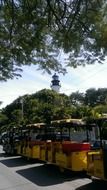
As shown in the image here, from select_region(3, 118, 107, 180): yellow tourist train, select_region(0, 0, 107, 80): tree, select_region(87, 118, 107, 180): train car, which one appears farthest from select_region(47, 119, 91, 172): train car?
select_region(0, 0, 107, 80): tree

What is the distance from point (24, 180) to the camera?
15.7 meters

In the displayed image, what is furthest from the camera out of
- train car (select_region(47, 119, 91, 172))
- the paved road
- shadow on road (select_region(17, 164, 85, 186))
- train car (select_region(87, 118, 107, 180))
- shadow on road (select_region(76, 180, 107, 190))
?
train car (select_region(47, 119, 91, 172))

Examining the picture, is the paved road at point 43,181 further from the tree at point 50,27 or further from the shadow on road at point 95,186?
the tree at point 50,27

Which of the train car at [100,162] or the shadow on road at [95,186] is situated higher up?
Result: the train car at [100,162]

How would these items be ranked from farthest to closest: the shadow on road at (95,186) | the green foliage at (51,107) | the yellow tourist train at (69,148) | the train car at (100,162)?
the green foliage at (51,107), the shadow on road at (95,186), the yellow tourist train at (69,148), the train car at (100,162)

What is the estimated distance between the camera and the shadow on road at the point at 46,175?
15.2 metres

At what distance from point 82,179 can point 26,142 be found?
981 cm

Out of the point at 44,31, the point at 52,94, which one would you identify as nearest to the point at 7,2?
the point at 44,31

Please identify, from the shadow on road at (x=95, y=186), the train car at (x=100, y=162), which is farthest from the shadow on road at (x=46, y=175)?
the train car at (x=100, y=162)

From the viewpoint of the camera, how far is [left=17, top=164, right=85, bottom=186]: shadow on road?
15211 mm

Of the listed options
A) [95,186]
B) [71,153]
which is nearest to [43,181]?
[71,153]

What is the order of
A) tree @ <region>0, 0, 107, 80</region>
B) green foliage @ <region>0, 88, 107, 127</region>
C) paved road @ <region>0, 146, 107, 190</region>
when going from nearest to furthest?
tree @ <region>0, 0, 107, 80</region> → paved road @ <region>0, 146, 107, 190</region> → green foliage @ <region>0, 88, 107, 127</region>

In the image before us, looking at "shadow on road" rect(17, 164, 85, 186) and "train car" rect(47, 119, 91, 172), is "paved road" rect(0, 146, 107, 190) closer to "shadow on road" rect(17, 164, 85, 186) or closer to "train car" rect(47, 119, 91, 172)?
"shadow on road" rect(17, 164, 85, 186)

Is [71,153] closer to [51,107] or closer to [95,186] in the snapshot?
[95,186]
